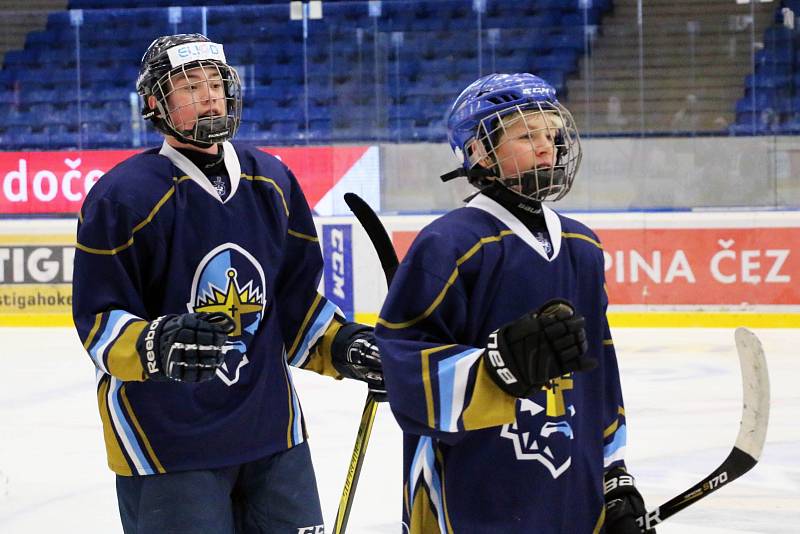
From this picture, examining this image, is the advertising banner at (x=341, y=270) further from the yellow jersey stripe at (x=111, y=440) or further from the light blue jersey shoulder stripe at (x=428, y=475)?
the light blue jersey shoulder stripe at (x=428, y=475)

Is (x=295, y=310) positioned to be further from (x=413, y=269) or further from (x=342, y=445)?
(x=342, y=445)

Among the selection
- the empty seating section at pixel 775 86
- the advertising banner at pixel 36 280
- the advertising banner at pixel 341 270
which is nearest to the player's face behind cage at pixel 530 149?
the advertising banner at pixel 341 270

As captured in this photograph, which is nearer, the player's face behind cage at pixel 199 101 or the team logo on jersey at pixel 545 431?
the team logo on jersey at pixel 545 431

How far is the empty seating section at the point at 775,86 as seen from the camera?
6.81 meters

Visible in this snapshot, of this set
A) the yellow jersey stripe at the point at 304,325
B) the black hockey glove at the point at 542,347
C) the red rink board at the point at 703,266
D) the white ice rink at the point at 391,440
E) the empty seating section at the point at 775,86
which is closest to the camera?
the black hockey glove at the point at 542,347

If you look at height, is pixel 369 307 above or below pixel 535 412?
below

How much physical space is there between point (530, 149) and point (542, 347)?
0.94ft

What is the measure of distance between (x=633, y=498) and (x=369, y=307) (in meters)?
5.36

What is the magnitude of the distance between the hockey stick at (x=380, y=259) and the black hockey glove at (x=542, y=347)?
53 cm

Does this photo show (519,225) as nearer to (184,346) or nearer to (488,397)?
(488,397)

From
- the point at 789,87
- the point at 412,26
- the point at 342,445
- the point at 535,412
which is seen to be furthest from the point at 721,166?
the point at 535,412

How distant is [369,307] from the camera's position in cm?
693

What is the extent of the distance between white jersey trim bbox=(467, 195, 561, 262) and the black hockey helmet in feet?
1.62

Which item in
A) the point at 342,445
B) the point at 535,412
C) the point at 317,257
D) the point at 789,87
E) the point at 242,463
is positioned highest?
the point at 789,87
